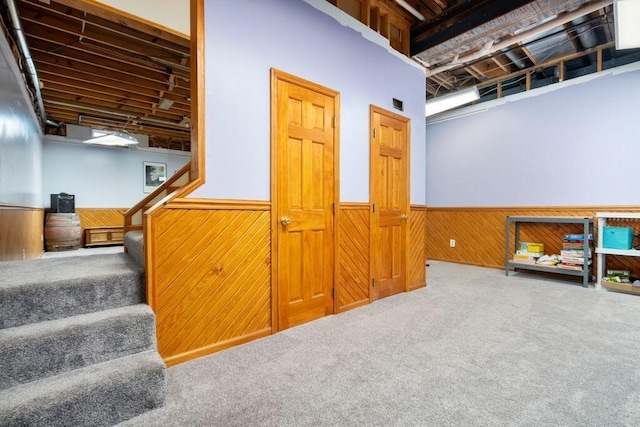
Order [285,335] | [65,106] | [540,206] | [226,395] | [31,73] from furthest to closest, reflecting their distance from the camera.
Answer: [65,106]
[540,206]
[31,73]
[285,335]
[226,395]

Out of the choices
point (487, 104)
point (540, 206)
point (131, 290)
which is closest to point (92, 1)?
point (131, 290)

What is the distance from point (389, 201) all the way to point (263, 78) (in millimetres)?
1996

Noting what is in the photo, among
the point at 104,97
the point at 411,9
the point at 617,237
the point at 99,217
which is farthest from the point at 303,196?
the point at 99,217

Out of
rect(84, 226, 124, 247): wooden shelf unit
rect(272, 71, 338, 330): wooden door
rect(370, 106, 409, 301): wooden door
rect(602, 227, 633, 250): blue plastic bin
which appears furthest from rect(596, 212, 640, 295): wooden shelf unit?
rect(84, 226, 124, 247): wooden shelf unit

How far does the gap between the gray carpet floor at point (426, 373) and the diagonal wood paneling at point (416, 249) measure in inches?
33.7

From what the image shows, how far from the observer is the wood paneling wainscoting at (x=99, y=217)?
22.7 ft

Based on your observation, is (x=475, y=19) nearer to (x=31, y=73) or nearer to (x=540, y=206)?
(x=540, y=206)

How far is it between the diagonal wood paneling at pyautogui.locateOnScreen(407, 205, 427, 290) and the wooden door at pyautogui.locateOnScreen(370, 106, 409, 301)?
0.45 ft

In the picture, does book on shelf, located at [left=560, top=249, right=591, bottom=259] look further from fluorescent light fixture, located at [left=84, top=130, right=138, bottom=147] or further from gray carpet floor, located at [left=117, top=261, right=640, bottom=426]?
fluorescent light fixture, located at [left=84, top=130, right=138, bottom=147]

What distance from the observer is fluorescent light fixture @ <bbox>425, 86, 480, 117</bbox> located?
15.0ft

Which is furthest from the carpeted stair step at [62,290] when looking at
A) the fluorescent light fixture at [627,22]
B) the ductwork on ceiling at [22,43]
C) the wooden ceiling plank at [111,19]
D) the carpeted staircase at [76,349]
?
the fluorescent light fixture at [627,22]

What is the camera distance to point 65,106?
5.61 m

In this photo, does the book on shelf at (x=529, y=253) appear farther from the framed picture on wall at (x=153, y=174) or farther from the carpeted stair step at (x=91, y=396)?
the framed picture on wall at (x=153, y=174)

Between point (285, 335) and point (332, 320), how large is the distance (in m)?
0.52
